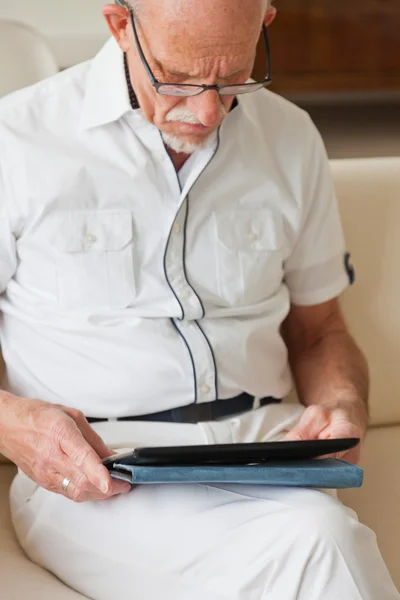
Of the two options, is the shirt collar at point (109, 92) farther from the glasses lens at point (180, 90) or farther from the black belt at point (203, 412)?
the black belt at point (203, 412)

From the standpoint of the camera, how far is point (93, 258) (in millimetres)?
1415

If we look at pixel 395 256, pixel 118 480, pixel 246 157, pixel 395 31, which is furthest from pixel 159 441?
pixel 395 31

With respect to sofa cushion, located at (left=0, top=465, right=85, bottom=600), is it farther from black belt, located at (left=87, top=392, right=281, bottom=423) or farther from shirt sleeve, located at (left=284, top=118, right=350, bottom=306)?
shirt sleeve, located at (left=284, top=118, right=350, bottom=306)

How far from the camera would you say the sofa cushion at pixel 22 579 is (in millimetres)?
1260

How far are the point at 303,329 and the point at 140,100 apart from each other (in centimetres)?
53

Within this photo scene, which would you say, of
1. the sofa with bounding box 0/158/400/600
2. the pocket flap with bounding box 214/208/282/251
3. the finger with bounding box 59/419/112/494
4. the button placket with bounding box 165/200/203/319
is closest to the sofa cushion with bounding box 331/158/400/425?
the sofa with bounding box 0/158/400/600

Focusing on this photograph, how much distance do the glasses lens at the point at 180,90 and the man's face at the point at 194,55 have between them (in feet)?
0.04

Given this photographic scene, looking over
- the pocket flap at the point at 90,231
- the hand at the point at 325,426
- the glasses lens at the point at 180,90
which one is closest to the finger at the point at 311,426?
the hand at the point at 325,426

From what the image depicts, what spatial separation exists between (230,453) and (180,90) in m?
0.51

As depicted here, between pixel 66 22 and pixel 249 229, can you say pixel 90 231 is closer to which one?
pixel 249 229

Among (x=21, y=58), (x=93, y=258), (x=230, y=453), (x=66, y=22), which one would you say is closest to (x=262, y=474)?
(x=230, y=453)

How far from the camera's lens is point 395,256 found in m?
1.78

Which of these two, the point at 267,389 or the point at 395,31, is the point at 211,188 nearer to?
the point at 267,389

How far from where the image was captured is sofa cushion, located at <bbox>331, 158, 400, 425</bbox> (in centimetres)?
175
